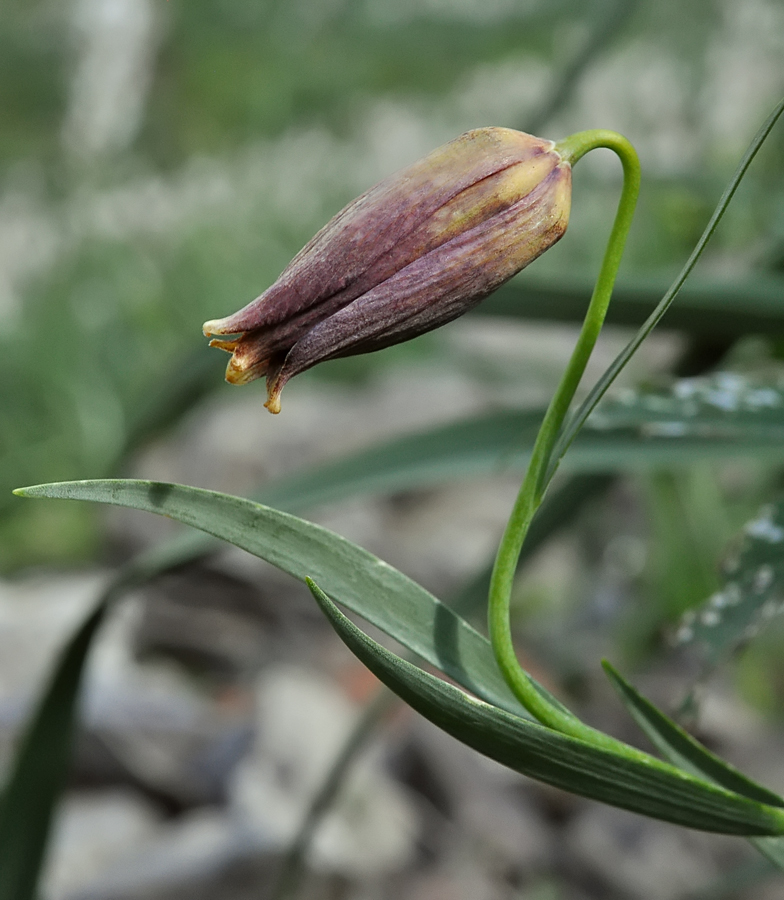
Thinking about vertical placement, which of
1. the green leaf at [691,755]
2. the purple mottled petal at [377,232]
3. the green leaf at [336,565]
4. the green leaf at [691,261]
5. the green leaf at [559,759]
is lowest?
the green leaf at [691,755]

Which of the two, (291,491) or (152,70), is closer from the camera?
(291,491)

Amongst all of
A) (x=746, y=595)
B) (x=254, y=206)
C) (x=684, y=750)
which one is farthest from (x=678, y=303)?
(x=254, y=206)

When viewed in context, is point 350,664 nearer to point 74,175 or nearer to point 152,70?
point 74,175

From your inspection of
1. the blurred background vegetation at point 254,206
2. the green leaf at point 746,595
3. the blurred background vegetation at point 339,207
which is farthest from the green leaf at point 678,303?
the blurred background vegetation at point 254,206

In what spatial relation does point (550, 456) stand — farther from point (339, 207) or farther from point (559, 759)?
point (339, 207)

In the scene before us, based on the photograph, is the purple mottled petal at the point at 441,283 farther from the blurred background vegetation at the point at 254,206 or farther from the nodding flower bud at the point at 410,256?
the blurred background vegetation at the point at 254,206

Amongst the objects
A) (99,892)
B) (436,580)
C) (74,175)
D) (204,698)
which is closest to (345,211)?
(99,892)
